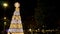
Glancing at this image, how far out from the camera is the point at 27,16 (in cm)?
149

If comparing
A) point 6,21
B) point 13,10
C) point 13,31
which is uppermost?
point 13,10

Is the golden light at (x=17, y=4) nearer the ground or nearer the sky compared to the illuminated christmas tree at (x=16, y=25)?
nearer the sky

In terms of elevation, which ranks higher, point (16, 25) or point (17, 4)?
point (17, 4)

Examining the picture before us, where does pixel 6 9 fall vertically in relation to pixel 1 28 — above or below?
above

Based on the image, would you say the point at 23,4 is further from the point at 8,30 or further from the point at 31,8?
the point at 8,30

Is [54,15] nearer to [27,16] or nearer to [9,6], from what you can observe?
[27,16]

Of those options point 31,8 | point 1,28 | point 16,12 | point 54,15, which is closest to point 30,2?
point 31,8

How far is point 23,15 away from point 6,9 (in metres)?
0.19

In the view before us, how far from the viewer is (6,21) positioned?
1458 mm

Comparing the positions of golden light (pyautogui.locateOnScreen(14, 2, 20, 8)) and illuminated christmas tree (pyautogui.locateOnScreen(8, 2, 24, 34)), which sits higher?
golden light (pyautogui.locateOnScreen(14, 2, 20, 8))

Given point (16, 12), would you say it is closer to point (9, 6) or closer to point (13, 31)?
point (9, 6)

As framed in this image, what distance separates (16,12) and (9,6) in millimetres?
103

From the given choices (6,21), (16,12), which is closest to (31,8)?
(16,12)

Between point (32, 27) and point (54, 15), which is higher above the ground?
point (54, 15)
